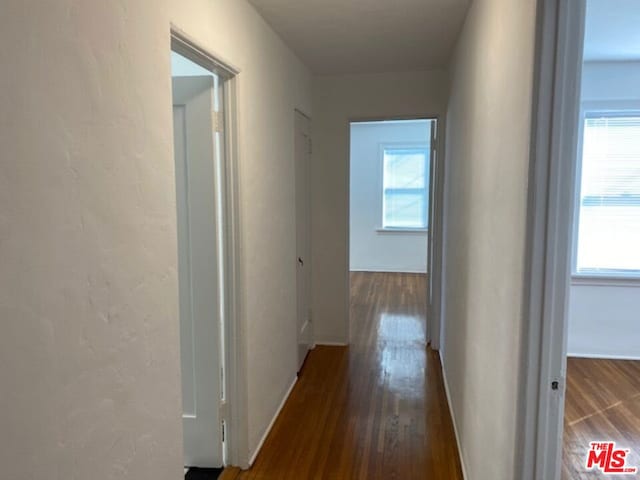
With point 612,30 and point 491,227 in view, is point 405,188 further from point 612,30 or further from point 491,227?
point 491,227

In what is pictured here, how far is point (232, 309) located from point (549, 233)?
5.37ft

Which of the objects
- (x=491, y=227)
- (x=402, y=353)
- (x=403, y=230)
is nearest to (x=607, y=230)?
(x=402, y=353)

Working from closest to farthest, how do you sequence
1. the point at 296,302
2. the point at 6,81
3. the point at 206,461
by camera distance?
the point at 6,81 < the point at 206,461 < the point at 296,302

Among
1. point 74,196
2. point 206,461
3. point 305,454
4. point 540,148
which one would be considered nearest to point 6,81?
point 74,196

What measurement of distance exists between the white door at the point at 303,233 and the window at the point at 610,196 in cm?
231

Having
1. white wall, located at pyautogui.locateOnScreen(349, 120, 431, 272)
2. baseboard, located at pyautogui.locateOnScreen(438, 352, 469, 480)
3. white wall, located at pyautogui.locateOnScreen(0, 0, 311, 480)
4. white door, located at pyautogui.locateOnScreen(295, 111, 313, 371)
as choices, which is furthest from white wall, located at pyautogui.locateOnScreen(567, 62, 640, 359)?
white wall, located at pyautogui.locateOnScreen(349, 120, 431, 272)

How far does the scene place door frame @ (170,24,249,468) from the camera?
234 cm

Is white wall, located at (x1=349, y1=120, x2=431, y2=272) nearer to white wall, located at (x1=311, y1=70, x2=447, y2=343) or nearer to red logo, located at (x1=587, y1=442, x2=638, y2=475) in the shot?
white wall, located at (x1=311, y1=70, x2=447, y2=343)

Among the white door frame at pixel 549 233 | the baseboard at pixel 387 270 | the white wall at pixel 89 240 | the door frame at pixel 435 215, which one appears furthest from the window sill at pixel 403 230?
the white door frame at pixel 549 233

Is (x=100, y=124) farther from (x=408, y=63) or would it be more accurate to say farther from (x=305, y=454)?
(x=408, y=63)

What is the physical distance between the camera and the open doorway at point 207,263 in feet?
7.57

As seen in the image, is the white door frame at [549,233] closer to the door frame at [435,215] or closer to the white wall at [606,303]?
the door frame at [435,215]

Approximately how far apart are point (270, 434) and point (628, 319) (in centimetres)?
317

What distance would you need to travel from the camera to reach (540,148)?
4.08 ft
